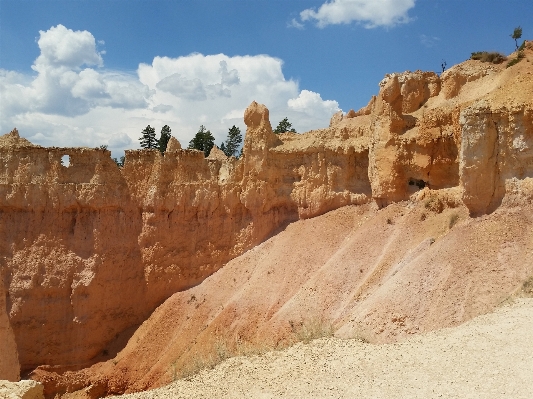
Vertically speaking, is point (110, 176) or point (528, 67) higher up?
point (528, 67)

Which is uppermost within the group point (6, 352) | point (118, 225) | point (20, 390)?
point (118, 225)

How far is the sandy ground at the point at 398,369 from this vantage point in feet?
25.4

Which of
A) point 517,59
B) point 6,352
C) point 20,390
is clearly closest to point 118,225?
point 6,352

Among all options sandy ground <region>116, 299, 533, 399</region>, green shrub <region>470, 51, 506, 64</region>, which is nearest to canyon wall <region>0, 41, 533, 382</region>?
green shrub <region>470, 51, 506, 64</region>

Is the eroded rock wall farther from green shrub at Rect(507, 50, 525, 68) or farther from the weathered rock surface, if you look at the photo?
the weathered rock surface

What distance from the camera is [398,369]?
8695 mm

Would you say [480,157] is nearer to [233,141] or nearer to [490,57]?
[490,57]

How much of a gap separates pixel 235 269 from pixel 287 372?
54.2 feet

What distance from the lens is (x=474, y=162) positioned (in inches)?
658

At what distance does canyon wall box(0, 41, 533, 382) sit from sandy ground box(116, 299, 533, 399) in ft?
45.5

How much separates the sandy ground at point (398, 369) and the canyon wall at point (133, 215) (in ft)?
45.5

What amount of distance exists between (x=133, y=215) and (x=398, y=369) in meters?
21.8

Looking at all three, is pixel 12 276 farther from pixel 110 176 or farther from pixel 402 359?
pixel 402 359

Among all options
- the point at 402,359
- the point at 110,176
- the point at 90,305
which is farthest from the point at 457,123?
the point at 90,305
